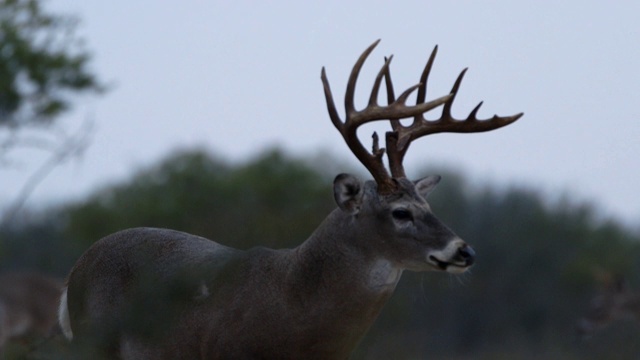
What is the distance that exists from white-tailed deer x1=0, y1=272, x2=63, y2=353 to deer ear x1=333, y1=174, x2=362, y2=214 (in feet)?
44.5

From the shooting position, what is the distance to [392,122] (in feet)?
23.6

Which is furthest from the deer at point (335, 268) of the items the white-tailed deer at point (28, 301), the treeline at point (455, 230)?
the treeline at point (455, 230)

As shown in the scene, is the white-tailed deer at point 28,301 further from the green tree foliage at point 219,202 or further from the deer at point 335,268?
the deer at point 335,268

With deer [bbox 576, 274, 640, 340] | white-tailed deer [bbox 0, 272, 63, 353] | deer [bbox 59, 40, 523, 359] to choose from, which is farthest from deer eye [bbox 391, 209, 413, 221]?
deer [bbox 576, 274, 640, 340]

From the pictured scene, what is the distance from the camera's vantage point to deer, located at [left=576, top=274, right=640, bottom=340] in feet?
80.7

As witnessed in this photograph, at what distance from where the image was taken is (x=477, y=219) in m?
34.3

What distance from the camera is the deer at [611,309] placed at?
24.6 meters

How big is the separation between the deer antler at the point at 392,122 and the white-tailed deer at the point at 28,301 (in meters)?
13.3

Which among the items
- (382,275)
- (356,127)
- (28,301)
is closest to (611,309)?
(28,301)

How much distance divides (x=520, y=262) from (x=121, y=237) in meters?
25.8

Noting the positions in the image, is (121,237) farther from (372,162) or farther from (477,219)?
(477,219)

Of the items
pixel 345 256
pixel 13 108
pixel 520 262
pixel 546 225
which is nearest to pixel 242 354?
pixel 345 256

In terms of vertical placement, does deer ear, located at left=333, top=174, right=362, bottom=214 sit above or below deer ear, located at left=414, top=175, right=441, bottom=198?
above

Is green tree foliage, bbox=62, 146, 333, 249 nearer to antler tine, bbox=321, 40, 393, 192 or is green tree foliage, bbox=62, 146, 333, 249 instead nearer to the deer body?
antler tine, bbox=321, 40, 393, 192
